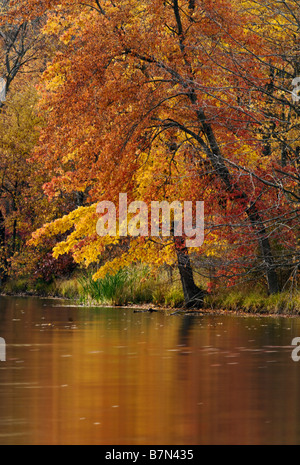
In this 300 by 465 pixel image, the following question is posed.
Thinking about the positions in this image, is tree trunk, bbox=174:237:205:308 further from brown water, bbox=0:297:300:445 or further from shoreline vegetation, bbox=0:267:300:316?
brown water, bbox=0:297:300:445

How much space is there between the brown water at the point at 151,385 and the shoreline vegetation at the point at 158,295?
4.60m

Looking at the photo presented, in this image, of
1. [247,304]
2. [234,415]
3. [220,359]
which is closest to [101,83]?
[247,304]

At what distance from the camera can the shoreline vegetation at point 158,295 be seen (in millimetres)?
29969

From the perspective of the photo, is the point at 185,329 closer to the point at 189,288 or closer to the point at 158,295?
the point at 189,288

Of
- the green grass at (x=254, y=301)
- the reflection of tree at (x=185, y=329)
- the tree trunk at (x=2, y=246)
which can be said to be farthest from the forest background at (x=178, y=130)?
the tree trunk at (x=2, y=246)

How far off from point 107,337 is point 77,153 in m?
8.11

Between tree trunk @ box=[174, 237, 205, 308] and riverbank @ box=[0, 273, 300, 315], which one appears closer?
riverbank @ box=[0, 273, 300, 315]

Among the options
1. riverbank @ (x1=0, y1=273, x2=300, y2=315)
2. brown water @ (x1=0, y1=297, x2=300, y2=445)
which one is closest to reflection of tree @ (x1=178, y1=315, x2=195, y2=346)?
brown water @ (x1=0, y1=297, x2=300, y2=445)

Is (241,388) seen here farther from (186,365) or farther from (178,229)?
(178,229)

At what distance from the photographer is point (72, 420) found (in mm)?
11227

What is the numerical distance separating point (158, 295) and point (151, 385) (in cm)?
2127

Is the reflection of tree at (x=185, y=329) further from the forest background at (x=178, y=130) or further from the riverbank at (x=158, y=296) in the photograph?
the riverbank at (x=158, y=296)

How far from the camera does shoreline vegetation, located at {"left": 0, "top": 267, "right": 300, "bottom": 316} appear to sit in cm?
2997

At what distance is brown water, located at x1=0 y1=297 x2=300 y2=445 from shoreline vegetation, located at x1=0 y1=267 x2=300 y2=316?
4.60 meters
